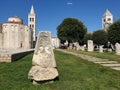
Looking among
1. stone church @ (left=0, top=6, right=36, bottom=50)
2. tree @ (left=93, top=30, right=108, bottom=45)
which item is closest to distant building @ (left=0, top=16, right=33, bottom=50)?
stone church @ (left=0, top=6, right=36, bottom=50)

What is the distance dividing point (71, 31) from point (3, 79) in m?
51.7

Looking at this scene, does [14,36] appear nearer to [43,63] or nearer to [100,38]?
[100,38]

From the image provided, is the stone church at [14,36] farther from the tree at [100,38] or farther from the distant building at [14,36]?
the tree at [100,38]

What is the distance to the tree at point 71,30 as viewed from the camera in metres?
59.7

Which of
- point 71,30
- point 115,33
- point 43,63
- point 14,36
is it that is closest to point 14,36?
point 14,36

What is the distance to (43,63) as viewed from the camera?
26.2 ft

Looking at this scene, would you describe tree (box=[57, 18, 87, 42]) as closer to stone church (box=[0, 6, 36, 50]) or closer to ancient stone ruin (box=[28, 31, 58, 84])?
stone church (box=[0, 6, 36, 50])

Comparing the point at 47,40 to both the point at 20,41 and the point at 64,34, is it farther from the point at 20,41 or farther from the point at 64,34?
the point at 20,41

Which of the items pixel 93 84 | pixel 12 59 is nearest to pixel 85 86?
pixel 93 84

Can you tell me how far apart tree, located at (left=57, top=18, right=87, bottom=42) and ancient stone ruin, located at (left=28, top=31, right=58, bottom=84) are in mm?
51259

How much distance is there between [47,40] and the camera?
834 cm

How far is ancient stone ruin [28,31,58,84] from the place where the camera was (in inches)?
303

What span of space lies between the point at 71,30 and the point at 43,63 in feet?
170

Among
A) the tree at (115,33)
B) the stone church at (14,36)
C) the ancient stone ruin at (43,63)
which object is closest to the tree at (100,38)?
the tree at (115,33)
